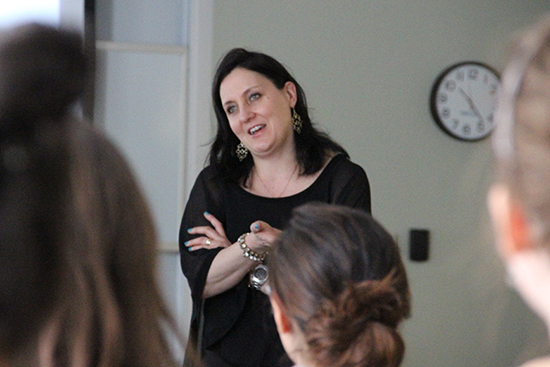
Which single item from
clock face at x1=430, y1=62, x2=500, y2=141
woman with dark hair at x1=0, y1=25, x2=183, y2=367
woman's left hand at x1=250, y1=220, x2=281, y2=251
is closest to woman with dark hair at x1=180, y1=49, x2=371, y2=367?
woman's left hand at x1=250, y1=220, x2=281, y2=251

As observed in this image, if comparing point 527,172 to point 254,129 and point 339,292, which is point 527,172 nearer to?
point 339,292

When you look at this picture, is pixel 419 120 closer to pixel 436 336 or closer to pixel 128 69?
pixel 436 336

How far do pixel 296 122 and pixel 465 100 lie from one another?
79.2 inches

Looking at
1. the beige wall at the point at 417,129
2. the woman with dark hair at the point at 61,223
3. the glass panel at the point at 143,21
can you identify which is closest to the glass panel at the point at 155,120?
the glass panel at the point at 143,21

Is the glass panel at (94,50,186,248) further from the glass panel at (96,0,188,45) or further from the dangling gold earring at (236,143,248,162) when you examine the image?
the dangling gold earring at (236,143,248,162)

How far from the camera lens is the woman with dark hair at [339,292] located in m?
1.24

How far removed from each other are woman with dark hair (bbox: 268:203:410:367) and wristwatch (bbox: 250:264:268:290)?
0.65 metres

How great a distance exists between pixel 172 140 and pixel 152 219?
276cm

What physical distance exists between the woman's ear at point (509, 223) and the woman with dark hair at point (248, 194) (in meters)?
1.42

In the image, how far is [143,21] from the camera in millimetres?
3477

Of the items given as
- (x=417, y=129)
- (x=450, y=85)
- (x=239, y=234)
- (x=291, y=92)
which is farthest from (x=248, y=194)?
(x=450, y=85)

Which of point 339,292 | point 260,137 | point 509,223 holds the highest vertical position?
point 509,223

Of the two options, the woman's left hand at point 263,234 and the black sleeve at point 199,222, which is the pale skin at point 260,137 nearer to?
the black sleeve at point 199,222

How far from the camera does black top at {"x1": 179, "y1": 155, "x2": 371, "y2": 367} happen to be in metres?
1.96
